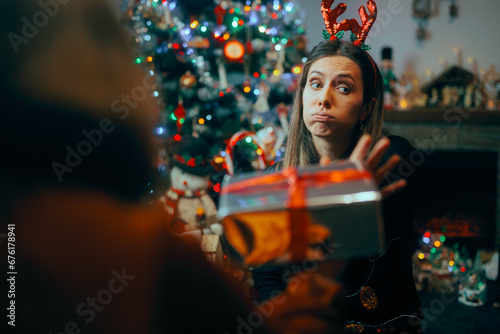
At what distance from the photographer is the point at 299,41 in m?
3.67

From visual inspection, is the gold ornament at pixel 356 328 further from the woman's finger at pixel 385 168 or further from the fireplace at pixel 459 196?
the fireplace at pixel 459 196

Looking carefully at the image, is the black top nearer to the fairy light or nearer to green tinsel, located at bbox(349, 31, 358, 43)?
green tinsel, located at bbox(349, 31, 358, 43)

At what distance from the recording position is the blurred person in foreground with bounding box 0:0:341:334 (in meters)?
0.50

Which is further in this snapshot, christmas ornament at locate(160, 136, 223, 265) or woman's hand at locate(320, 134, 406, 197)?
christmas ornament at locate(160, 136, 223, 265)

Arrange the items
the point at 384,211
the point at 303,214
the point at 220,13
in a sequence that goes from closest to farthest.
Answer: the point at 303,214
the point at 384,211
the point at 220,13

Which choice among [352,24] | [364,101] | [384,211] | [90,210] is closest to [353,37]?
[352,24]

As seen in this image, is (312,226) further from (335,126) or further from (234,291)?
(335,126)

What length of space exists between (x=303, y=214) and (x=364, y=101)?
2.04ft

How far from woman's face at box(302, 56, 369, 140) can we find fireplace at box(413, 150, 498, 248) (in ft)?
9.88

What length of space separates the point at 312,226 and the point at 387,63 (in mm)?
3345

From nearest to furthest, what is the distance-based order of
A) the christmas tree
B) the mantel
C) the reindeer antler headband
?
the reindeer antler headband
the christmas tree
the mantel

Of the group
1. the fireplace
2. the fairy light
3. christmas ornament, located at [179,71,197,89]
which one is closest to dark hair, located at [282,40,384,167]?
christmas ornament, located at [179,71,197,89]

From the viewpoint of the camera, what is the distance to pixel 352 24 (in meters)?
1.11

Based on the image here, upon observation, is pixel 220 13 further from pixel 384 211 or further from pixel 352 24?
pixel 384 211
